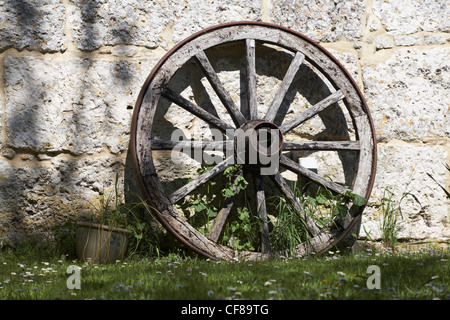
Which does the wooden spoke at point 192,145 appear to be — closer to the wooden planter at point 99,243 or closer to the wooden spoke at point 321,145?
the wooden spoke at point 321,145

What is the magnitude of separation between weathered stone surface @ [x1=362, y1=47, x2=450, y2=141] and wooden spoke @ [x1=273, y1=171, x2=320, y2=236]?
2.87ft

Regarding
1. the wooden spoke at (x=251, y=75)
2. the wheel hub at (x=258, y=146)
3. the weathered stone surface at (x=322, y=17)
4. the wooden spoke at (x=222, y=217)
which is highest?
the weathered stone surface at (x=322, y=17)

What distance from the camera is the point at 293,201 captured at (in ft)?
10.2

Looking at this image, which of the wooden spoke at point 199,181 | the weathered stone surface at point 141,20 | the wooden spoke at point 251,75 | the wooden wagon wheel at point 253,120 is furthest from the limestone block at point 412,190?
the weathered stone surface at point 141,20

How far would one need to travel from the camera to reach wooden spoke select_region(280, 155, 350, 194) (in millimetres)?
3107

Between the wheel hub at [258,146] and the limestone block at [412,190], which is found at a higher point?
the wheel hub at [258,146]

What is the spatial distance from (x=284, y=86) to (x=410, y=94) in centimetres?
104

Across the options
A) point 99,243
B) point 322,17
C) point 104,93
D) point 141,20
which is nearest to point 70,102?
point 104,93

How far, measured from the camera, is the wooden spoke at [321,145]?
10.3 feet

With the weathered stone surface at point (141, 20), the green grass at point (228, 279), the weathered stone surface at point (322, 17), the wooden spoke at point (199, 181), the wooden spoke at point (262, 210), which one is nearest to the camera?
the green grass at point (228, 279)

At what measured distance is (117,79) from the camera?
3.12m

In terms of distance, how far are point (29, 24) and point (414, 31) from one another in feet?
9.24
